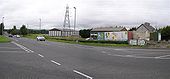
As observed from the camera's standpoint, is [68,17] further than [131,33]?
Yes

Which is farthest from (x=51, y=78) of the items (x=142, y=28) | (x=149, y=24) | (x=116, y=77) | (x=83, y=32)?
(x=149, y=24)

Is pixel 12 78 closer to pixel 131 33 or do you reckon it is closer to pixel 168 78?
pixel 168 78

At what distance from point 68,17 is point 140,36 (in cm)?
3198

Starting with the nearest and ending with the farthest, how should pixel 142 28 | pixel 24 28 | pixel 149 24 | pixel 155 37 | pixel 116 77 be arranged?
pixel 116 77 < pixel 155 37 < pixel 142 28 < pixel 149 24 < pixel 24 28

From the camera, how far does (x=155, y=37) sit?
2371 inches

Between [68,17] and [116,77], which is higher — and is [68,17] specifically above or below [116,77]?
above

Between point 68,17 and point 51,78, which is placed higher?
point 68,17

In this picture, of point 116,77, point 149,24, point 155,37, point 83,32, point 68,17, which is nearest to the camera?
point 116,77

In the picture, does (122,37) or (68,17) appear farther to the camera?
(68,17)

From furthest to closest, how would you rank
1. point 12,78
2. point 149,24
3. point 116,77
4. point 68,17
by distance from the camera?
1. point 149,24
2. point 68,17
3. point 116,77
4. point 12,78

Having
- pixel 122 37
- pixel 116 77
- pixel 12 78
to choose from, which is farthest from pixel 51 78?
pixel 122 37

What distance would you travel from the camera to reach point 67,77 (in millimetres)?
9797

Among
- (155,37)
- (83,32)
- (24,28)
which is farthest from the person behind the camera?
(24,28)

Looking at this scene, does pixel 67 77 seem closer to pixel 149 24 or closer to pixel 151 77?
pixel 151 77
